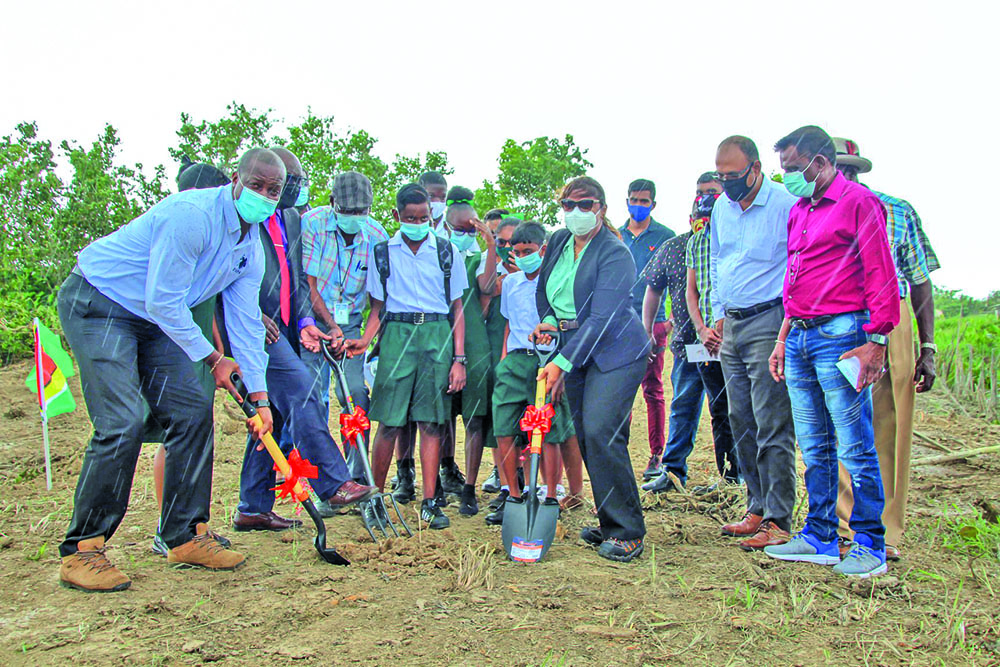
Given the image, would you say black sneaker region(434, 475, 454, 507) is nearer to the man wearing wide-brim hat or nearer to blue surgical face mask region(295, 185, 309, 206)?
blue surgical face mask region(295, 185, 309, 206)

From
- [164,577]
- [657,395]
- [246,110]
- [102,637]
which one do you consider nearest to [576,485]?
[657,395]

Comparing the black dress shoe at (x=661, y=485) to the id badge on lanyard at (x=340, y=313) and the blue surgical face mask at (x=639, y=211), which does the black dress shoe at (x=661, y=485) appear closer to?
the blue surgical face mask at (x=639, y=211)

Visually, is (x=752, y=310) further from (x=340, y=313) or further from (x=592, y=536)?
(x=340, y=313)

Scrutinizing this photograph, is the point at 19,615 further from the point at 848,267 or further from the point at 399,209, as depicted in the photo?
the point at 848,267

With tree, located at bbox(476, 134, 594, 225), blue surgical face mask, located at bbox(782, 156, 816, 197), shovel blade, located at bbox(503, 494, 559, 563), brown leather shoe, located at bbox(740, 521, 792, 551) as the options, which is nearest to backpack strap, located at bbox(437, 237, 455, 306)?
shovel blade, located at bbox(503, 494, 559, 563)

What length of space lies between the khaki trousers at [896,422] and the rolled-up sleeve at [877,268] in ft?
2.16

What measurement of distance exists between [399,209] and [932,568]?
3415mm

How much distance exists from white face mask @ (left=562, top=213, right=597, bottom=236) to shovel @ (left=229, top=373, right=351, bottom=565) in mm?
1784

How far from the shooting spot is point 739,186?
421cm

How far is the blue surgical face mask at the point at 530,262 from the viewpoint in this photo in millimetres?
4836

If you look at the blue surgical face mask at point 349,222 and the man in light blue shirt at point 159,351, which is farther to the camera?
the blue surgical face mask at point 349,222

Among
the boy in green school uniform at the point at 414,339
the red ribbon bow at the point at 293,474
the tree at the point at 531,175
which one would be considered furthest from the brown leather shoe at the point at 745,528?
the tree at the point at 531,175

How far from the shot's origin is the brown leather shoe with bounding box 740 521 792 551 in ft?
13.5

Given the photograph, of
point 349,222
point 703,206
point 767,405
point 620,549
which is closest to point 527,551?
point 620,549
